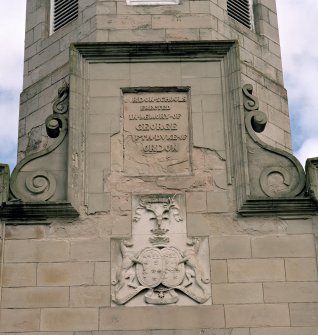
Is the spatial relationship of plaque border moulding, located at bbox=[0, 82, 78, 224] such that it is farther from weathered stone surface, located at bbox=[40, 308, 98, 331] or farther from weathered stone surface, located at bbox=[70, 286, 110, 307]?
weathered stone surface, located at bbox=[40, 308, 98, 331]

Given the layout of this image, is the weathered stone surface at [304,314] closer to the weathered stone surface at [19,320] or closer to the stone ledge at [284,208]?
the stone ledge at [284,208]

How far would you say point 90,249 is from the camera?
12.0 meters

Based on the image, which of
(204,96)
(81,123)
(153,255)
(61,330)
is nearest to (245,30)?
(204,96)

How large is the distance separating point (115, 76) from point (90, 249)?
2.95 metres

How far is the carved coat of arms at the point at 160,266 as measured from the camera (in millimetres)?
11711

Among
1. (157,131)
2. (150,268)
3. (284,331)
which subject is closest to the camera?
(284,331)

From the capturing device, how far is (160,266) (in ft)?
38.9

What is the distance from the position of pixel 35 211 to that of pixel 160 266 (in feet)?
6.44

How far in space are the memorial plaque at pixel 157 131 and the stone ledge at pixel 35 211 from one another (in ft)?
3.63

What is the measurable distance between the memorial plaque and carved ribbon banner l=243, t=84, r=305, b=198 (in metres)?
0.95

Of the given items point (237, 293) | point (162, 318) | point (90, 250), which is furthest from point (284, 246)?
point (90, 250)

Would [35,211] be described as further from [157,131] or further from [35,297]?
[157,131]

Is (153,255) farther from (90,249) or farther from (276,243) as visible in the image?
(276,243)

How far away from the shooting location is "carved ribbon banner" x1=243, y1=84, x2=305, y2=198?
1252 centimetres
